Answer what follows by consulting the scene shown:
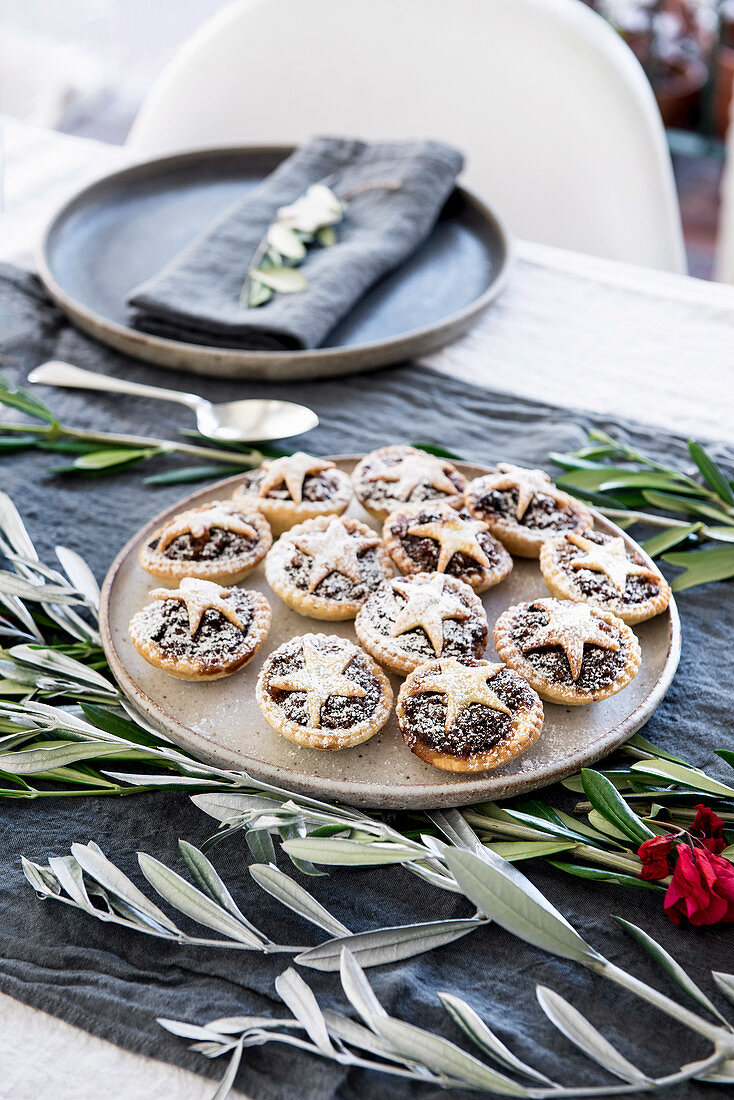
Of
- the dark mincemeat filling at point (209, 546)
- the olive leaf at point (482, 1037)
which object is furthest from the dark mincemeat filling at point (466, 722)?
the dark mincemeat filling at point (209, 546)

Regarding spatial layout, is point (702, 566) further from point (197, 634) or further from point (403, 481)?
point (197, 634)

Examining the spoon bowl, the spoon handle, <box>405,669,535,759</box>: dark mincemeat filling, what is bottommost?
the spoon handle

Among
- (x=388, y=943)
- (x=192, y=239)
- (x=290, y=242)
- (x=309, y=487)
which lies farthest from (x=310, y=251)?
(x=388, y=943)

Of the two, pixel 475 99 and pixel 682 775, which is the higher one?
pixel 475 99

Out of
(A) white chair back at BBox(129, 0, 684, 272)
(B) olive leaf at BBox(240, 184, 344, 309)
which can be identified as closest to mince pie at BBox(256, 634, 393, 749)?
(B) olive leaf at BBox(240, 184, 344, 309)

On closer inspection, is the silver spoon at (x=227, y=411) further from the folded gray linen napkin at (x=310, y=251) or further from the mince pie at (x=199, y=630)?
the mince pie at (x=199, y=630)

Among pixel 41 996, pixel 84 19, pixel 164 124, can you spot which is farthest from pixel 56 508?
pixel 84 19

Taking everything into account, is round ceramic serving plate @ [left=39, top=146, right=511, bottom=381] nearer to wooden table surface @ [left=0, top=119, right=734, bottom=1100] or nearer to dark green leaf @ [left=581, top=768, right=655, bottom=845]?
wooden table surface @ [left=0, top=119, right=734, bottom=1100]
